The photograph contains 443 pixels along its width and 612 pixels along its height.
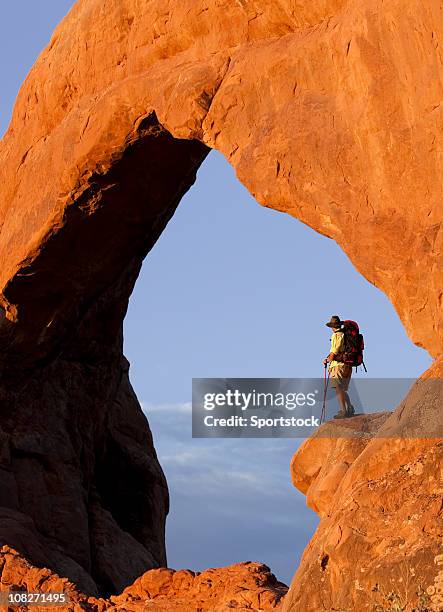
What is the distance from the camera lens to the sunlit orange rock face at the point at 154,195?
8.72 meters

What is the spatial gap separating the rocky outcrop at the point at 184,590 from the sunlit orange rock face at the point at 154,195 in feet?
3.68

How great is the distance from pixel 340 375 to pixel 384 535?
11.9 ft

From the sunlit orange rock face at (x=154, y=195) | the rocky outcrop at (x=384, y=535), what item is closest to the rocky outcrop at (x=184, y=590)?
the sunlit orange rock face at (x=154, y=195)

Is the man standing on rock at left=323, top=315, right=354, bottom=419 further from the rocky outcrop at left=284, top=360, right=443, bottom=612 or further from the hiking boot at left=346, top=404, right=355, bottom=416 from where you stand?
the rocky outcrop at left=284, top=360, right=443, bottom=612

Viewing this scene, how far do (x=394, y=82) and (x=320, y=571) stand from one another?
389cm

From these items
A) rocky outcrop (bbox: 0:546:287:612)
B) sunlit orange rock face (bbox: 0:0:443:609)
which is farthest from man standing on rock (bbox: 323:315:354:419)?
rocky outcrop (bbox: 0:546:287:612)

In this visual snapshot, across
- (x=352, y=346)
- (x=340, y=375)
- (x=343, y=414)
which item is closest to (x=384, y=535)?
(x=343, y=414)

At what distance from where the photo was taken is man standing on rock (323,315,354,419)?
10855 millimetres

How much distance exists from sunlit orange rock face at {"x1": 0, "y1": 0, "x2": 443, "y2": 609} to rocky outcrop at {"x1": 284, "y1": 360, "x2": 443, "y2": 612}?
2 cm

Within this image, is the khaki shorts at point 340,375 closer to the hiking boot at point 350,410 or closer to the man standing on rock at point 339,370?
the man standing on rock at point 339,370

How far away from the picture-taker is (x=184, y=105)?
420 inches

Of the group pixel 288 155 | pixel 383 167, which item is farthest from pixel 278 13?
pixel 383 167

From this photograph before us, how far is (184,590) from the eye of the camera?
10820mm

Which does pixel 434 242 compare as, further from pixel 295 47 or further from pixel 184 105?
pixel 184 105
